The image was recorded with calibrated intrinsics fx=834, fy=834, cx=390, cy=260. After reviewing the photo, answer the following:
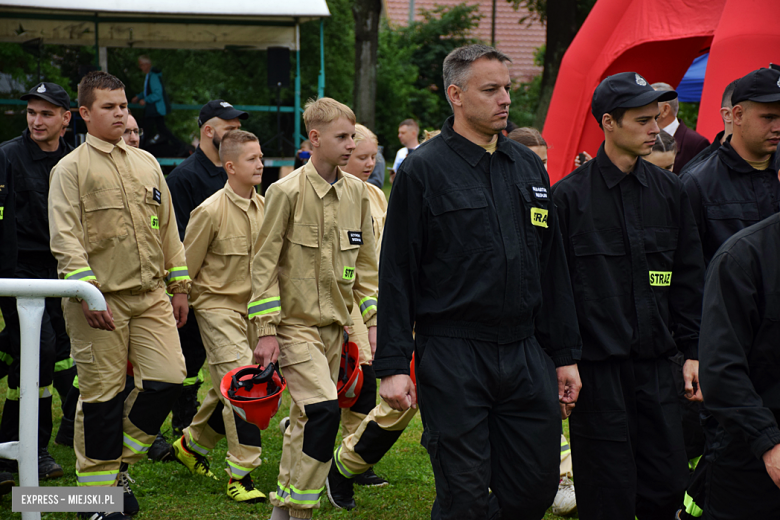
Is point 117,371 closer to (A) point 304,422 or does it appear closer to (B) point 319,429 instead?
(A) point 304,422

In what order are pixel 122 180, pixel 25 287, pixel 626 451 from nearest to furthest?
pixel 25 287
pixel 626 451
pixel 122 180

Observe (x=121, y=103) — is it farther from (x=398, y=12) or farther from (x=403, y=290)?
(x=398, y=12)

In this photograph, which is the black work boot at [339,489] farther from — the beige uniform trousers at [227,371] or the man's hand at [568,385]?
the man's hand at [568,385]

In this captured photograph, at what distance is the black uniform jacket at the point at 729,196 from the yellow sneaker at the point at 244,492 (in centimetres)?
307

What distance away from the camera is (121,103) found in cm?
498

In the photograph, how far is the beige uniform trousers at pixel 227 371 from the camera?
5348 millimetres

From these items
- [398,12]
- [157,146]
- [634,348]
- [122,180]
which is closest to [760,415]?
[634,348]

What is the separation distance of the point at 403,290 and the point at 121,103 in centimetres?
244

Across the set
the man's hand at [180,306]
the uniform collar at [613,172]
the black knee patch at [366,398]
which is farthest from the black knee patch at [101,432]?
the uniform collar at [613,172]

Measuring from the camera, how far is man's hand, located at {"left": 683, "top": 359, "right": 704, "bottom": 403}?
3926 mm

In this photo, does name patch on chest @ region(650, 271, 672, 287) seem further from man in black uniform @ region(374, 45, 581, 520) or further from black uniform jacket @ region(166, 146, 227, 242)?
black uniform jacket @ region(166, 146, 227, 242)

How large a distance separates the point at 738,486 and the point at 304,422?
231 centimetres

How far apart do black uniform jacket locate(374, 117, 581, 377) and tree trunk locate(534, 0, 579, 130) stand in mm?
16022

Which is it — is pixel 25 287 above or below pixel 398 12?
below
